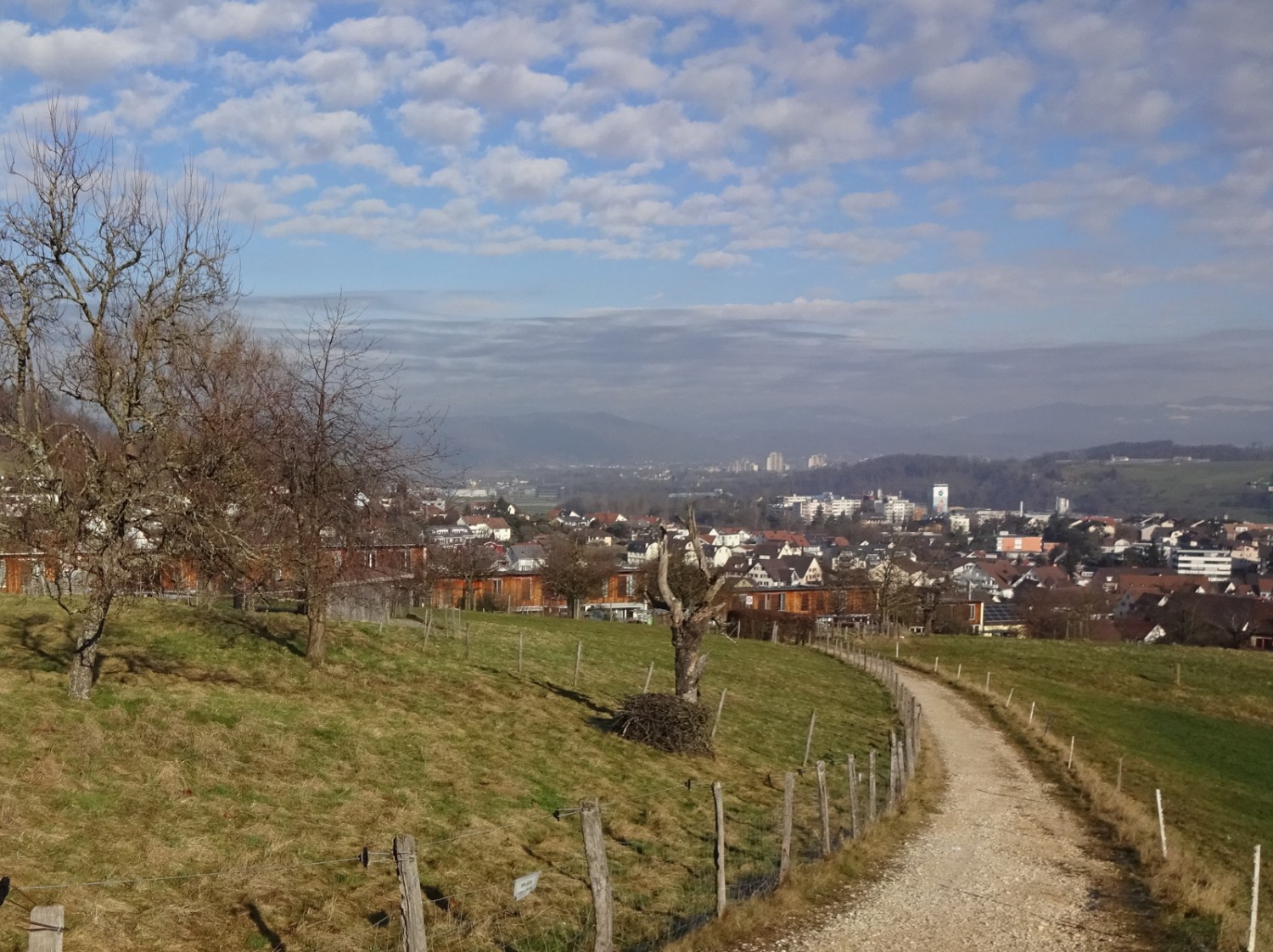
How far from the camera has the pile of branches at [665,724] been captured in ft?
77.0

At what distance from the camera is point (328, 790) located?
Answer: 53.3 ft

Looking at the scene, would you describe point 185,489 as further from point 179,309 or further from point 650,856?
point 650,856

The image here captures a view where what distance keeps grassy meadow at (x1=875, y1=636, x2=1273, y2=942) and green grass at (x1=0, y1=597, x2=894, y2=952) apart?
7154mm

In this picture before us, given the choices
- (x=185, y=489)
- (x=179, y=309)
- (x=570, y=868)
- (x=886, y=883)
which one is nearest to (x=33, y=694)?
(x=185, y=489)

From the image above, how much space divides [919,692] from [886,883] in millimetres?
28493

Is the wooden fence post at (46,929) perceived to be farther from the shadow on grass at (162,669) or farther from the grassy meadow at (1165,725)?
the shadow on grass at (162,669)

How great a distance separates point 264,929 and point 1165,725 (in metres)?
39.1

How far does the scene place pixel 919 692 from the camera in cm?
4247

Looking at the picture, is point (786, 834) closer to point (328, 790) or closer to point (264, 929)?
point (264, 929)

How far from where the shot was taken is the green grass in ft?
39.0

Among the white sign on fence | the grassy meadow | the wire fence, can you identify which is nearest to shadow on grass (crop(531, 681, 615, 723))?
the wire fence

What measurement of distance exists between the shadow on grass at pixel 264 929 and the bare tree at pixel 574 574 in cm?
5865

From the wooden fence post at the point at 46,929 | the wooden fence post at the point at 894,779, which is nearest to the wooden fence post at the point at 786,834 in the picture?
the wooden fence post at the point at 894,779

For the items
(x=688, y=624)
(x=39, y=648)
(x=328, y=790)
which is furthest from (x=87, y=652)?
(x=688, y=624)
